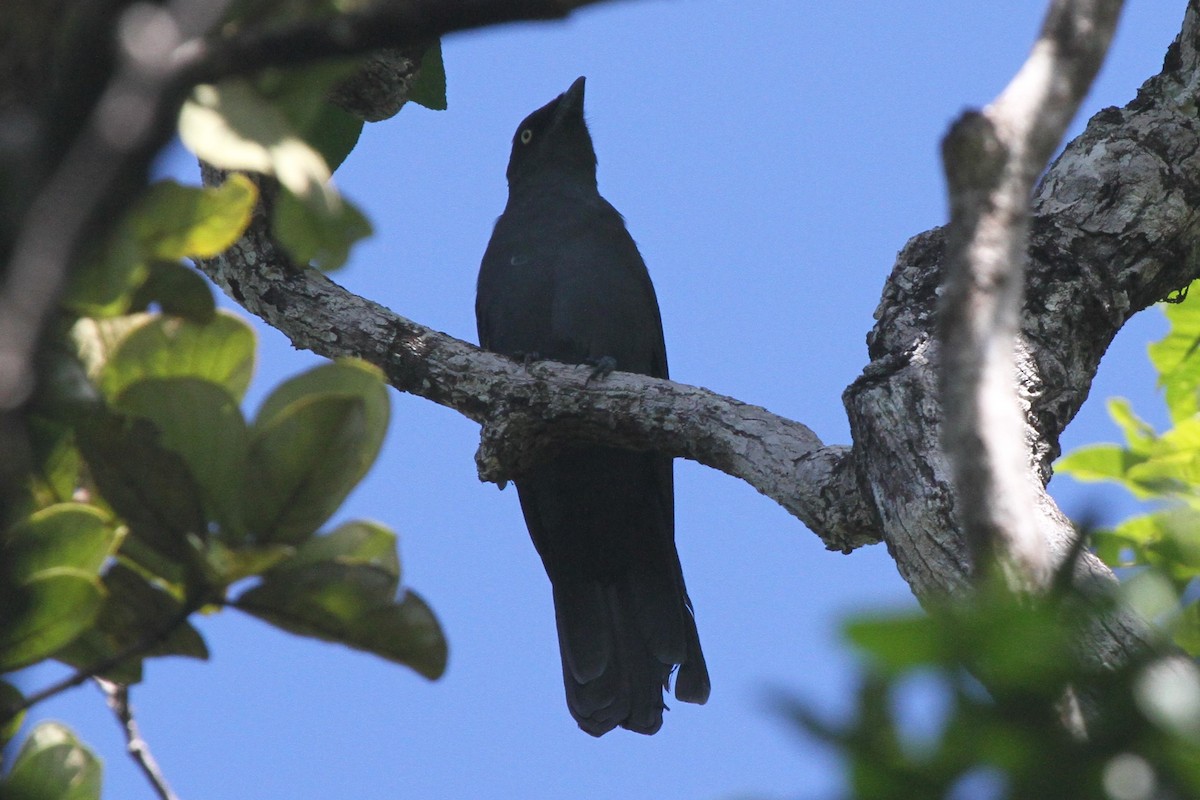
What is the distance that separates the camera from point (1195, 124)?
11.7 ft

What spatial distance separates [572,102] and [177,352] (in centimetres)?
602

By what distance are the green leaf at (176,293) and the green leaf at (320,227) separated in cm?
18

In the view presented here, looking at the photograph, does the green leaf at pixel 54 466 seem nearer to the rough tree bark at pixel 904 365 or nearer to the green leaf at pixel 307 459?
the green leaf at pixel 307 459

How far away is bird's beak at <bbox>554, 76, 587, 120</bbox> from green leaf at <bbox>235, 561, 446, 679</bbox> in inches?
234

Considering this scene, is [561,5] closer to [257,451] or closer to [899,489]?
[257,451]

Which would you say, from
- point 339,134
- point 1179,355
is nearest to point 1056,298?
point 1179,355

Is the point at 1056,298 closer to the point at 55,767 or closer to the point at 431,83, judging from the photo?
the point at 431,83

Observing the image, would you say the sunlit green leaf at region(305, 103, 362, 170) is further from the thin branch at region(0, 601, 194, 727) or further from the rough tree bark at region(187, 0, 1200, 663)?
the thin branch at region(0, 601, 194, 727)

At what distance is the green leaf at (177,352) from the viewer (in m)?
1.40

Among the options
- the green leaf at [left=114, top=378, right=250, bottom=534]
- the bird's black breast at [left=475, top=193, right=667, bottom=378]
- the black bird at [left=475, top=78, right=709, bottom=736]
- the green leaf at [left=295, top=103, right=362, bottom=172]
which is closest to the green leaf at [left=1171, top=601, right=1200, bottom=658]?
the green leaf at [left=114, top=378, right=250, bottom=534]

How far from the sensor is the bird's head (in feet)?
22.6

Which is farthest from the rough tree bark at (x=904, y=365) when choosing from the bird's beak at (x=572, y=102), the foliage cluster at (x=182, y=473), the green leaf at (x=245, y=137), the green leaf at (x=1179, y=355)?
the bird's beak at (x=572, y=102)

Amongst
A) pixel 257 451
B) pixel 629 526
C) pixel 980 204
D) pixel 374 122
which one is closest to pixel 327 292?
pixel 374 122

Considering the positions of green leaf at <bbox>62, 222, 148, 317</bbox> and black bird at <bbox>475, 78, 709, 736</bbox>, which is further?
black bird at <bbox>475, 78, 709, 736</bbox>
